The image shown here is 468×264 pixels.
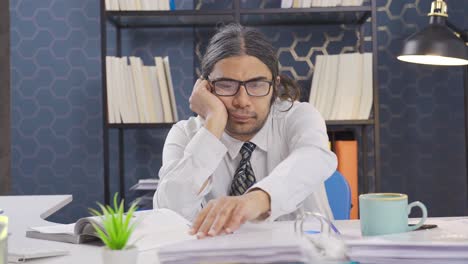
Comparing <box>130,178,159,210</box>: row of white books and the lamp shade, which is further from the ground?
the lamp shade

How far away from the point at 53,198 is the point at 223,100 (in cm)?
74

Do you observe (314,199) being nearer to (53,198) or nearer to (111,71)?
(53,198)

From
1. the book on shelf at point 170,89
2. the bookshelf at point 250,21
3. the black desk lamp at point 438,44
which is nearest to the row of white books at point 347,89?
the bookshelf at point 250,21

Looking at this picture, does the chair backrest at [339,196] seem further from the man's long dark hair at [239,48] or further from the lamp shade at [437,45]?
the lamp shade at [437,45]

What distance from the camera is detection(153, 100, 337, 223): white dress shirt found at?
1.55m

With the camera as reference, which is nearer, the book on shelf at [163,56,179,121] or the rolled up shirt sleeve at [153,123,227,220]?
the rolled up shirt sleeve at [153,123,227,220]

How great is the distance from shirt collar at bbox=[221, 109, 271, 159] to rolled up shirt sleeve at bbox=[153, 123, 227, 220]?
0.10 meters

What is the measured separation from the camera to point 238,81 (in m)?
1.69

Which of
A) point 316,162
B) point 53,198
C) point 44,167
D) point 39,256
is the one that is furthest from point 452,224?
point 44,167

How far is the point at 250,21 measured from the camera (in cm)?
301

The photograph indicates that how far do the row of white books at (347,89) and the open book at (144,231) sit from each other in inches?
60.3

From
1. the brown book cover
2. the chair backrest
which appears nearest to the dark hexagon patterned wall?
the brown book cover

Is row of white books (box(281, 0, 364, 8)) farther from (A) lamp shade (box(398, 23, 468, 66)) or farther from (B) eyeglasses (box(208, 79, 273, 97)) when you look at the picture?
(B) eyeglasses (box(208, 79, 273, 97))

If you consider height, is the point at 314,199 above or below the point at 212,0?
below
